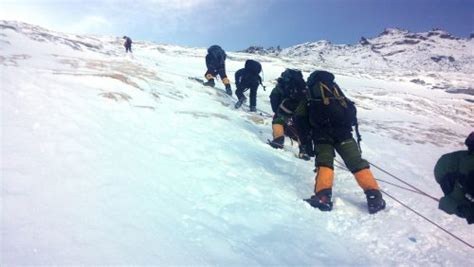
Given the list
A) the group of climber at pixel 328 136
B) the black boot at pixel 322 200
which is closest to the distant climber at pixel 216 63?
the group of climber at pixel 328 136

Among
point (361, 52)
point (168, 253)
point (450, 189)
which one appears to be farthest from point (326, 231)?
point (361, 52)

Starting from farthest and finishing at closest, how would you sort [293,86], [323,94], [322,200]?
[293,86], [323,94], [322,200]

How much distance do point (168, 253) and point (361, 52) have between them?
13223cm

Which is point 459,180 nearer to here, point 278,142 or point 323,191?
point 323,191

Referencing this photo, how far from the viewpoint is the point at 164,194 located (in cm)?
463

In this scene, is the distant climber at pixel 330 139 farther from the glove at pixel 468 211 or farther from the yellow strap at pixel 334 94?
the glove at pixel 468 211

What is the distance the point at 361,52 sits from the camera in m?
126

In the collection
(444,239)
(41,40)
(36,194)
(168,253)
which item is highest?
(41,40)

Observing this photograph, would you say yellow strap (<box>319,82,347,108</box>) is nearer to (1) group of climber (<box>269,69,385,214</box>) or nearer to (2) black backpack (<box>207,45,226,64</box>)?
(1) group of climber (<box>269,69,385,214</box>)

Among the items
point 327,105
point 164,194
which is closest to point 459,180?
point 327,105

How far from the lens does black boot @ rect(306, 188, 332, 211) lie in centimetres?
540

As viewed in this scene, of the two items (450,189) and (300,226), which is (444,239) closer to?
(450,189)

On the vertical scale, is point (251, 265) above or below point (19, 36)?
below

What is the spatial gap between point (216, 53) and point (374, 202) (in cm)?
970
